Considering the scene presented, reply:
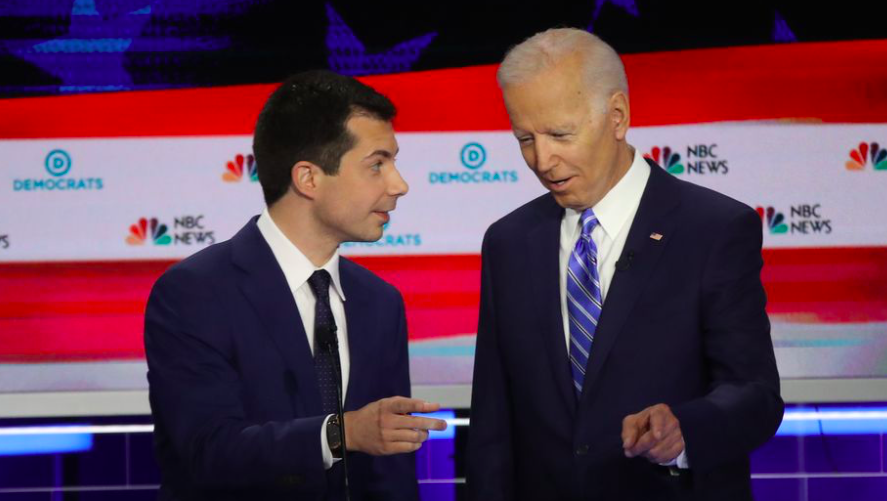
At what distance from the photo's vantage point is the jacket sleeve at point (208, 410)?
6.32ft

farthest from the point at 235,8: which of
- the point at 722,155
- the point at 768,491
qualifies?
the point at 768,491

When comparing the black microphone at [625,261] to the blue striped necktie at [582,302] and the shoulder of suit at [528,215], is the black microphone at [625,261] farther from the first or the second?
the shoulder of suit at [528,215]

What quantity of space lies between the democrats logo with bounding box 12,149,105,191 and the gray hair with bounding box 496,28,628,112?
212 centimetres

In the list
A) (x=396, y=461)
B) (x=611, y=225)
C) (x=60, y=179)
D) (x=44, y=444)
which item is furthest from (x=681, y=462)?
(x=44, y=444)

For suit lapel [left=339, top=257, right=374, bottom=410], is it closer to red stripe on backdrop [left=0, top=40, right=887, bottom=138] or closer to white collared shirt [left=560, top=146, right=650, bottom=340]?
white collared shirt [left=560, top=146, right=650, bottom=340]

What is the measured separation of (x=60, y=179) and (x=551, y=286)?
2.27 m

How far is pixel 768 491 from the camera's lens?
4172 mm

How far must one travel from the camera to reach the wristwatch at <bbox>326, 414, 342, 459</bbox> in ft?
6.28

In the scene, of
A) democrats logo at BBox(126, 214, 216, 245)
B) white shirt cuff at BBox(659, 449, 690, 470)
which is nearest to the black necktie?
white shirt cuff at BBox(659, 449, 690, 470)

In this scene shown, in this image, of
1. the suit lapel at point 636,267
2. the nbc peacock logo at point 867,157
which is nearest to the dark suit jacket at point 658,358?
the suit lapel at point 636,267

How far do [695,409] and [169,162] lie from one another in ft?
7.85

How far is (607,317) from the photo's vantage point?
2035 mm

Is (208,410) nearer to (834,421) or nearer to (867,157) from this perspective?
(867,157)

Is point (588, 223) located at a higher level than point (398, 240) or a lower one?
lower
